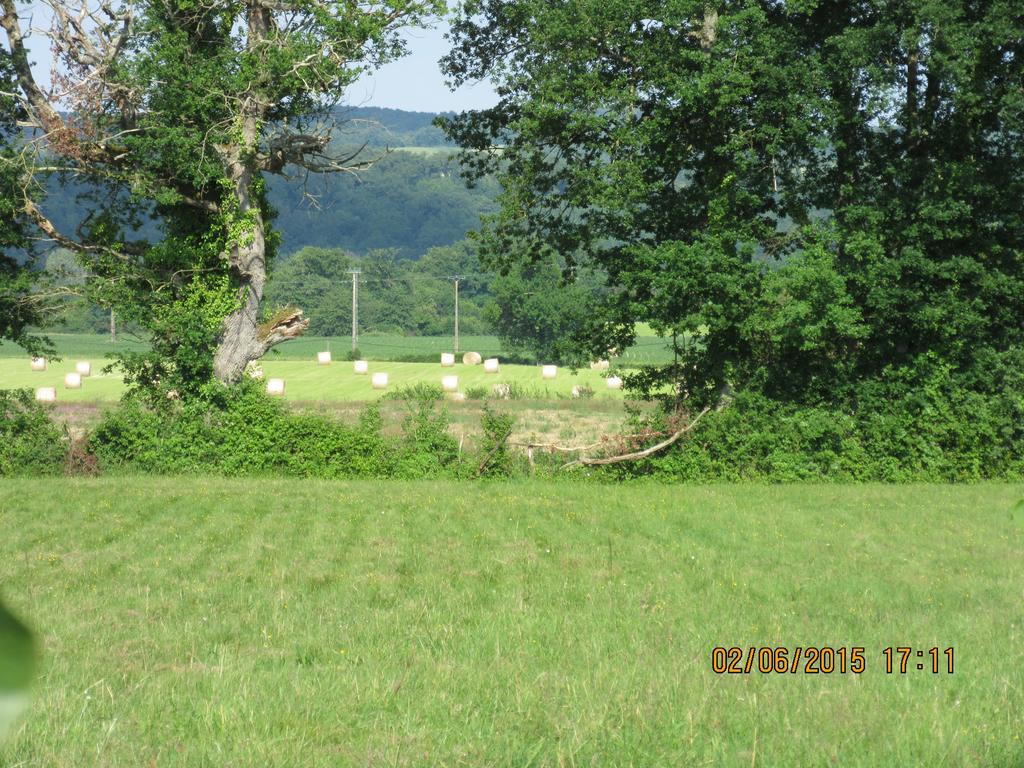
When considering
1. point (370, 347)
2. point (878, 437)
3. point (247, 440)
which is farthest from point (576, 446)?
point (370, 347)

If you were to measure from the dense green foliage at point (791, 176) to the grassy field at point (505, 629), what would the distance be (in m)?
5.00

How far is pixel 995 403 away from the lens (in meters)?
21.6

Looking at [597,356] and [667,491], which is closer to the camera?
[667,491]

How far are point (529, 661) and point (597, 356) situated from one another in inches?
642

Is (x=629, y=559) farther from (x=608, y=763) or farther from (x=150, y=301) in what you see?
(x=150, y=301)

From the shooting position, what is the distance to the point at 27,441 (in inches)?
906

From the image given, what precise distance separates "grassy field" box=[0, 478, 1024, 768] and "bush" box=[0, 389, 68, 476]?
5.42 m

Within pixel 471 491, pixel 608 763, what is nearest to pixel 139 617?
pixel 608 763

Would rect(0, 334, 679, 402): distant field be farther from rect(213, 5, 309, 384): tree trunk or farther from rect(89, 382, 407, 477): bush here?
rect(89, 382, 407, 477): bush

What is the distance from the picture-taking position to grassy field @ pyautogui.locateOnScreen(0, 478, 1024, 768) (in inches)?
223

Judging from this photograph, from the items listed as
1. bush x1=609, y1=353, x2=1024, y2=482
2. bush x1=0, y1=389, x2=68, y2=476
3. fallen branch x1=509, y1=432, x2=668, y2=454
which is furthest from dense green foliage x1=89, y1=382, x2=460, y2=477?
bush x1=609, y1=353, x2=1024, y2=482

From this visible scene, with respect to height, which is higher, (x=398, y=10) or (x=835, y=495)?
(x=398, y=10)
